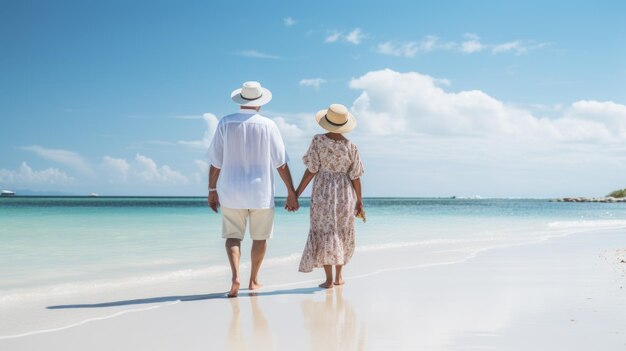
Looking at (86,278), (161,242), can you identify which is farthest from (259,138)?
(161,242)

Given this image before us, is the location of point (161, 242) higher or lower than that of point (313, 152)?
lower

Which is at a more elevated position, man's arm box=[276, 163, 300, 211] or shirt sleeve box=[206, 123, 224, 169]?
shirt sleeve box=[206, 123, 224, 169]

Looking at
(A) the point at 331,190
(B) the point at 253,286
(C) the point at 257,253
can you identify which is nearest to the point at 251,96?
(A) the point at 331,190

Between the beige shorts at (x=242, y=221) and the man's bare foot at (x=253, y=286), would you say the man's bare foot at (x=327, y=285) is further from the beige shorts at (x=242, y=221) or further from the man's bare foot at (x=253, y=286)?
the beige shorts at (x=242, y=221)

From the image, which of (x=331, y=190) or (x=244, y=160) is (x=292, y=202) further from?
(x=244, y=160)

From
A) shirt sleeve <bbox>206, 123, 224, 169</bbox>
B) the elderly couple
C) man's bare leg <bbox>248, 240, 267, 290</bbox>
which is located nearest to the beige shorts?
the elderly couple

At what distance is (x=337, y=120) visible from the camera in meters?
5.35

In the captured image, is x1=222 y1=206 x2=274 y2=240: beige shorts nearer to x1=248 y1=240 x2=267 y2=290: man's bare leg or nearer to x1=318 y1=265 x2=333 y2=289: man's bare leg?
x1=248 y1=240 x2=267 y2=290: man's bare leg

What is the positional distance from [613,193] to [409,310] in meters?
84.3

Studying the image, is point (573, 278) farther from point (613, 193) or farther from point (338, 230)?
point (613, 193)

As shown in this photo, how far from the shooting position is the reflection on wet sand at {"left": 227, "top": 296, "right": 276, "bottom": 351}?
10.9 feet

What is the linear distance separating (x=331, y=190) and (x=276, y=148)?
0.76 m

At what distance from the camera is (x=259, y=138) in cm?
494

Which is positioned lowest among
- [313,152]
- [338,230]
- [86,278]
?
[86,278]
